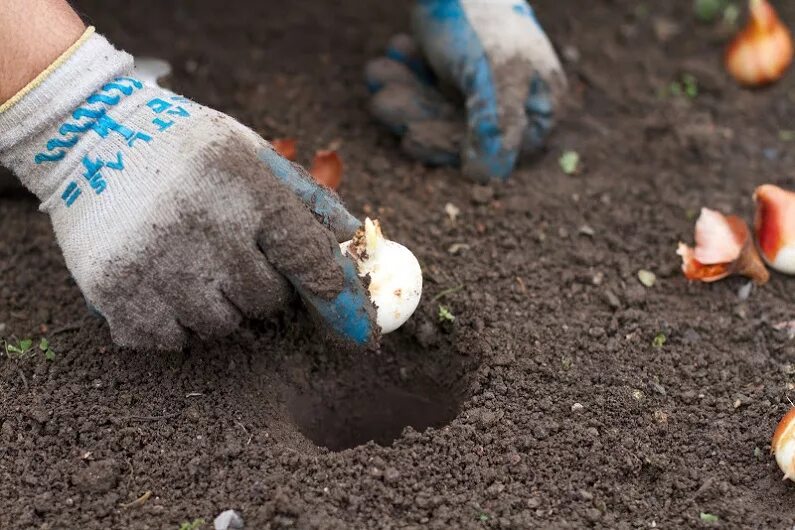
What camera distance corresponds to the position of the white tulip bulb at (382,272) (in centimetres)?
178

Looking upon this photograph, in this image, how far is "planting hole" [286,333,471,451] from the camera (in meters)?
2.06

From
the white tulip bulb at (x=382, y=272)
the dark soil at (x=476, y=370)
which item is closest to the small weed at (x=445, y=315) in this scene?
the dark soil at (x=476, y=370)

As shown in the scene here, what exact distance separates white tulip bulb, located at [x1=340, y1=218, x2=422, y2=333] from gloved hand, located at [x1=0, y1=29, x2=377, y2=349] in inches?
1.1

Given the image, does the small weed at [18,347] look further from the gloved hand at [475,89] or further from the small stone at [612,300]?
the small stone at [612,300]

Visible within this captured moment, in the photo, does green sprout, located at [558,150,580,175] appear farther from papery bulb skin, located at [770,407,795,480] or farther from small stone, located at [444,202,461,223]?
papery bulb skin, located at [770,407,795,480]

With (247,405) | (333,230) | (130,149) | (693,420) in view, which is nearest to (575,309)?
(693,420)

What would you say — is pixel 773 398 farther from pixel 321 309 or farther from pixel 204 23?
pixel 204 23

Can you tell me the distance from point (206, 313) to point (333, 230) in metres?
0.30

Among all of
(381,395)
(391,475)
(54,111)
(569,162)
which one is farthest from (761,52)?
(54,111)

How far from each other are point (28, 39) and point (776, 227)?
1.75 m

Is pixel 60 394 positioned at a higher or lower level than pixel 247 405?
higher

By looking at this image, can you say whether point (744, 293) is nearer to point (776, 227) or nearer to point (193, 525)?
point (776, 227)

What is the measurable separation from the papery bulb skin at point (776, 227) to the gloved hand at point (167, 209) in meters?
1.08

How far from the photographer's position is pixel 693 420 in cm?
185
